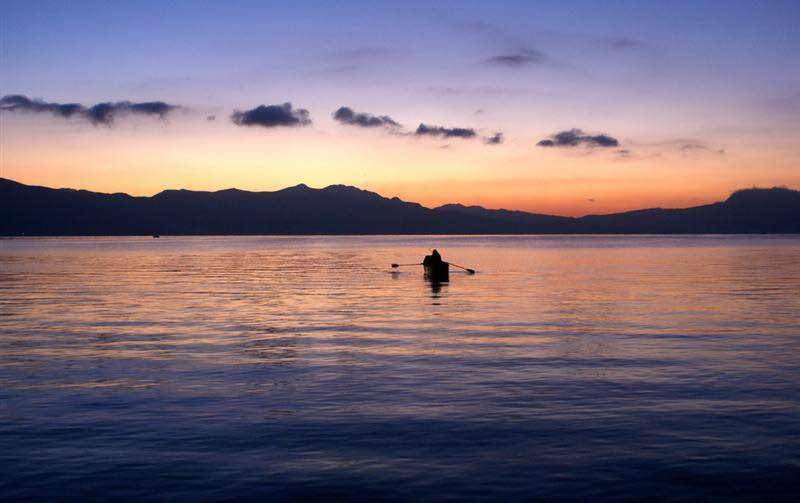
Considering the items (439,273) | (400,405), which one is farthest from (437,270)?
(400,405)

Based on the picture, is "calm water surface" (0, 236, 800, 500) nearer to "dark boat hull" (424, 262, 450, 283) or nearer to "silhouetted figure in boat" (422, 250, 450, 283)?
"dark boat hull" (424, 262, 450, 283)

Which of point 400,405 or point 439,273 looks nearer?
point 400,405

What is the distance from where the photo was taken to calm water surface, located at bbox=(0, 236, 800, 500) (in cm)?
1188

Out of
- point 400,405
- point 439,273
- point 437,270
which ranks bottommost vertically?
point 400,405

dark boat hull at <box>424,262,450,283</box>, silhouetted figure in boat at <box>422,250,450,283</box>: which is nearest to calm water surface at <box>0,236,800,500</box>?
dark boat hull at <box>424,262,450,283</box>

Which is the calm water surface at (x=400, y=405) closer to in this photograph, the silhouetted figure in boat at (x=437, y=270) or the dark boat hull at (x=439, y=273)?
the dark boat hull at (x=439, y=273)

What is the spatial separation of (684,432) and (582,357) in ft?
29.2

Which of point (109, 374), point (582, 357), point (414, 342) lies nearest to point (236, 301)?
point (414, 342)

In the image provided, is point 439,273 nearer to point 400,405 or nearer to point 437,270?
point 437,270

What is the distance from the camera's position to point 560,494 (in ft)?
36.7

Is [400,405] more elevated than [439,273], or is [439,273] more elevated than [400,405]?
[439,273]

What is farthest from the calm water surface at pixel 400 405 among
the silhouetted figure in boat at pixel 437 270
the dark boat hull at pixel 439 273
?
the silhouetted figure in boat at pixel 437 270

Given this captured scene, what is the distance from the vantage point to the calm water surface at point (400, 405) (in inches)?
468

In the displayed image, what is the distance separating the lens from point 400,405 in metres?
16.8
